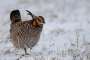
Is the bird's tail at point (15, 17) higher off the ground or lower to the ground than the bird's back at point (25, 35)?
higher

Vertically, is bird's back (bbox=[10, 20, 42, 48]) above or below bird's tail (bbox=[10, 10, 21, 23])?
below

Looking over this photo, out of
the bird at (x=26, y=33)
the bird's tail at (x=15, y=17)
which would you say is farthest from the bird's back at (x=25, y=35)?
the bird's tail at (x=15, y=17)

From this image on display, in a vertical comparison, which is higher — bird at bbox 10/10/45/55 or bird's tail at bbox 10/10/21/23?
bird's tail at bbox 10/10/21/23

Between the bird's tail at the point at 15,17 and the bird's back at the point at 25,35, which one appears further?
the bird's tail at the point at 15,17

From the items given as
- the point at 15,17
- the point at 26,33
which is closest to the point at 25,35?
the point at 26,33

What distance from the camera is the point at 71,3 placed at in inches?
485

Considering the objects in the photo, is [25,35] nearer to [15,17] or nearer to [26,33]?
[26,33]

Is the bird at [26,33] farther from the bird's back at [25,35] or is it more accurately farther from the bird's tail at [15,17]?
the bird's tail at [15,17]

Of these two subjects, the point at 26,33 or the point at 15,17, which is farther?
the point at 15,17

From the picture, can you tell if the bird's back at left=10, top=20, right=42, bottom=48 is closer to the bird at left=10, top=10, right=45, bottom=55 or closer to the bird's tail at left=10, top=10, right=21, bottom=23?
the bird at left=10, top=10, right=45, bottom=55

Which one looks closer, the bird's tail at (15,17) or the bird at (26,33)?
the bird at (26,33)

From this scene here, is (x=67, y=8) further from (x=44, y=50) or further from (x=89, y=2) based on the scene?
(x=44, y=50)

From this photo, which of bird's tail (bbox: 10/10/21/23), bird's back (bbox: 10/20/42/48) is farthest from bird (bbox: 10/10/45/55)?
bird's tail (bbox: 10/10/21/23)

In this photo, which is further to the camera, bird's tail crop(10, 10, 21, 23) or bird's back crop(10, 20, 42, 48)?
bird's tail crop(10, 10, 21, 23)
